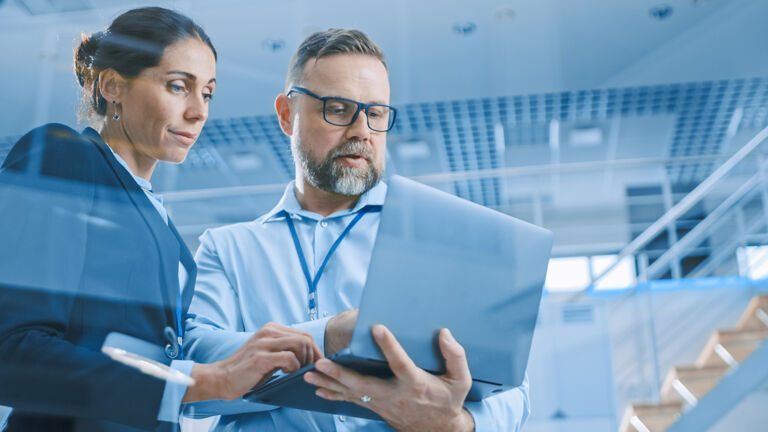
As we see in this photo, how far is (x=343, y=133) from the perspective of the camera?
1.00m

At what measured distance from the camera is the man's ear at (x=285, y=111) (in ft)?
3.59

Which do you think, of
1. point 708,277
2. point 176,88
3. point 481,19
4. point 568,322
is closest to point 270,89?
point 481,19

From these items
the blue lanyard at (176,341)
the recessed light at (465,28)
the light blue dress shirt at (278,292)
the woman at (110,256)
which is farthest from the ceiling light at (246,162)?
the blue lanyard at (176,341)

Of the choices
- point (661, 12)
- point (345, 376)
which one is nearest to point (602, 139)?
point (661, 12)

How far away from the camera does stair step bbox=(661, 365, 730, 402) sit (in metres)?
2.83

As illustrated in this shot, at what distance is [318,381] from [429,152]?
3.86 m

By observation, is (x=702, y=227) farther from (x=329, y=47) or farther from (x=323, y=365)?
(x=323, y=365)

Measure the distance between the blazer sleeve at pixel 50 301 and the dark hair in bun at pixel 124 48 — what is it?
0.47ft

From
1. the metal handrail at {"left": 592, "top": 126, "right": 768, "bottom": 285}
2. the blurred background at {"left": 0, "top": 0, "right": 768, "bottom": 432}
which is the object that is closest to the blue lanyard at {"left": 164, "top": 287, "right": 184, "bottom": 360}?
the blurred background at {"left": 0, "top": 0, "right": 768, "bottom": 432}

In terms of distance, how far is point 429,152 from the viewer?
4.49 meters

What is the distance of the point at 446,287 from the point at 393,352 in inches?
3.5

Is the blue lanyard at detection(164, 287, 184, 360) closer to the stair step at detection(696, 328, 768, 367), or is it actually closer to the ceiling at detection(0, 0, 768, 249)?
the ceiling at detection(0, 0, 768, 249)

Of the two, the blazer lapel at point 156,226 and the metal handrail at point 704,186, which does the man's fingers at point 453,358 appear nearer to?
the blazer lapel at point 156,226

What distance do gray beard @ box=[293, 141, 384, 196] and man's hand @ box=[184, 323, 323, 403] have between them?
0.99 ft
